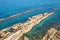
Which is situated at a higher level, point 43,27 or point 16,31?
point 16,31

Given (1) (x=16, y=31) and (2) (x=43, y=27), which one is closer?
(1) (x=16, y=31)

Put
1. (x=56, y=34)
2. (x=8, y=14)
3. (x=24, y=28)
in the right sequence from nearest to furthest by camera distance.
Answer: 1. (x=56, y=34)
2. (x=24, y=28)
3. (x=8, y=14)

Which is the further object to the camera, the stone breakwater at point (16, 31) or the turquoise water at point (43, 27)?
the turquoise water at point (43, 27)

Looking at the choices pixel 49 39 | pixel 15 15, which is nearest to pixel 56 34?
pixel 49 39

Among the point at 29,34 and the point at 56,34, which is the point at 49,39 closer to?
the point at 56,34

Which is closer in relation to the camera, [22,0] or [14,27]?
[14,27]

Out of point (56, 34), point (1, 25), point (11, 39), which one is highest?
point (1, 25)

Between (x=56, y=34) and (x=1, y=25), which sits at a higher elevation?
(x=1, y=25)

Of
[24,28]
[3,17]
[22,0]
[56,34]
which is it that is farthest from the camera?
[22,0]

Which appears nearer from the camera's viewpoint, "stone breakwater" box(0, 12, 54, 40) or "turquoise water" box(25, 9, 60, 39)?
"stone breakwater" box(0, 12, 54, 40)

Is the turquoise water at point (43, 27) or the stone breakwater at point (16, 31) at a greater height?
the stone breakwater at point (16, 31)

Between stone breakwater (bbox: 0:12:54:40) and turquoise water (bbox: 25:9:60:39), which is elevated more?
stone breakwater (bbox: 0:12:54:40)
